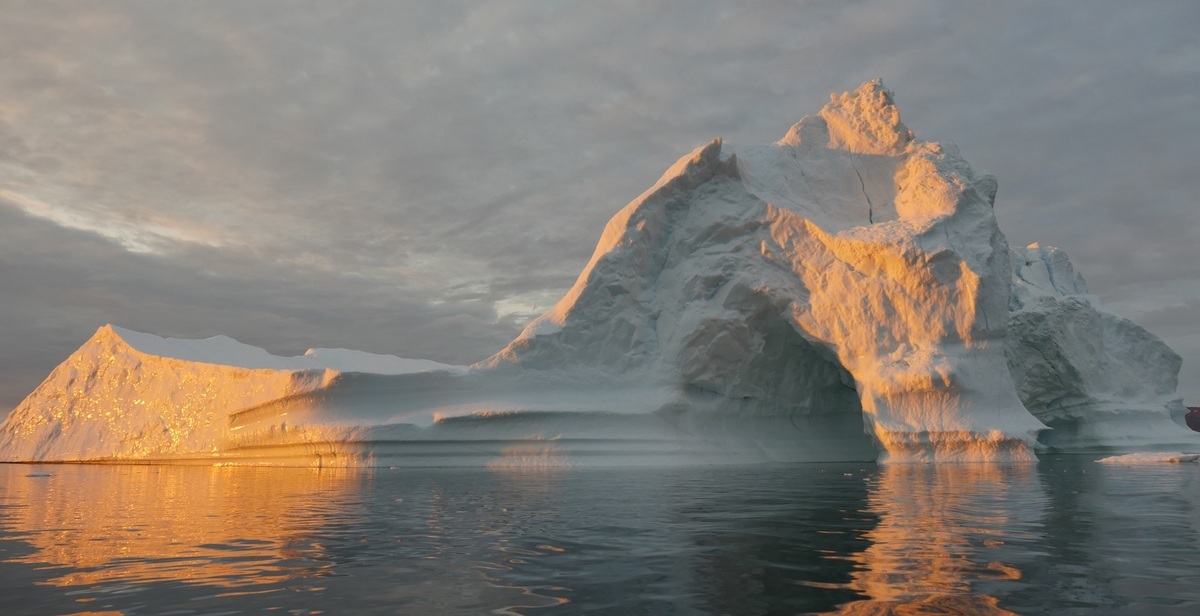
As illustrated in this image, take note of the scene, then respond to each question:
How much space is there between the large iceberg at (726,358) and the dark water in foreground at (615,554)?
10293 mm

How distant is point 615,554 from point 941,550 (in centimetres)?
233

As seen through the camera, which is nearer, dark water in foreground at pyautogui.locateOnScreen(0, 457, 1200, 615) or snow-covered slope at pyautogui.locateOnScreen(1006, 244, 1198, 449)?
dark water in foreground at pyautogui.locateOnScreen(0, 457, 1200, 615)

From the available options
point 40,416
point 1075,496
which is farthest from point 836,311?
point 40,416

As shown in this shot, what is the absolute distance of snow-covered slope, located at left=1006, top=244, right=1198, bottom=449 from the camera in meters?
28.8

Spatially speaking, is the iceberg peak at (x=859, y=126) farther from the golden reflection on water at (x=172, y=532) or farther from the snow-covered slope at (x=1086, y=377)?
the golden reflection on water at (x=172, y=532)

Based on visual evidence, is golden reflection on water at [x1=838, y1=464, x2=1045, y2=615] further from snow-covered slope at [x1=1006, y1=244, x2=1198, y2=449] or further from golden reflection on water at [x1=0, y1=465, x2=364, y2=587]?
snow-covered slope at [x1=1006, y1=244, x2=1198, y2=449]

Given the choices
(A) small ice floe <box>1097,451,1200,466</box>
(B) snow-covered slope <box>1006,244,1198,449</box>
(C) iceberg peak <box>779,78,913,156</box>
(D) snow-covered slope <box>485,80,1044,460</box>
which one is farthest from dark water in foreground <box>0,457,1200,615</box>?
(B) snow-covered slope <box>1006,244,1198,449</box>

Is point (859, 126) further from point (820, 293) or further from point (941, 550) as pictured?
point (941, 550)

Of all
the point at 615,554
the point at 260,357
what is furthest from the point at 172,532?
the point at 260,357

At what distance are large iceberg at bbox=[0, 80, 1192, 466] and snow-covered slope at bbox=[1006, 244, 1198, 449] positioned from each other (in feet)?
0.94

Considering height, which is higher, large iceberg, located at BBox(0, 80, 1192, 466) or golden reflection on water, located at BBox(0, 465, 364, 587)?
large iceberg, located at BBox(0, 80, 1192, 466)

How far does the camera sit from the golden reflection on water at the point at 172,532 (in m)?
4.96

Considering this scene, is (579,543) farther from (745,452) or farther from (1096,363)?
(1096,363)

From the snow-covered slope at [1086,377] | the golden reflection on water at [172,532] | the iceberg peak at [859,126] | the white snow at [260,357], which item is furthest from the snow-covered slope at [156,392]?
the snow-covered slope at [1086,377]
